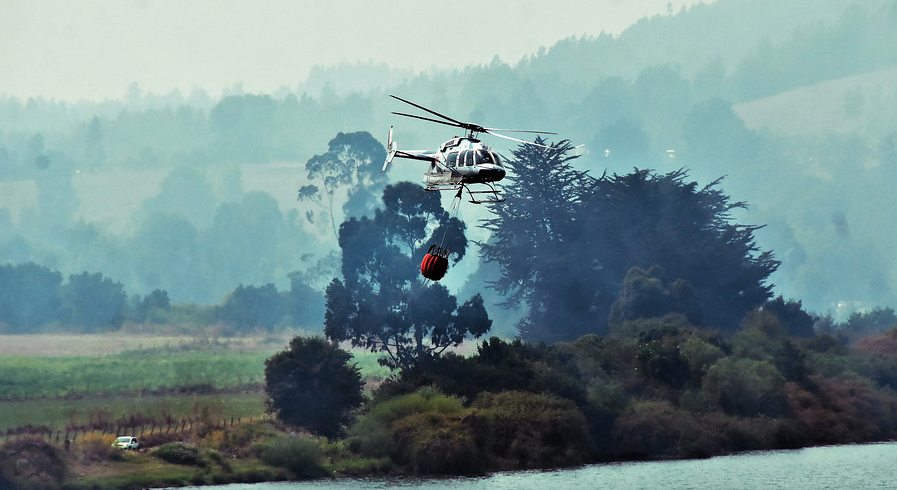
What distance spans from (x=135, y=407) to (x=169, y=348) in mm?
33362

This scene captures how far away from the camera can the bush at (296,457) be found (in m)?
80.2

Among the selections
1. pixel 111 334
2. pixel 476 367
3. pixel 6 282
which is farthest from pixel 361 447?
pixel 6 282

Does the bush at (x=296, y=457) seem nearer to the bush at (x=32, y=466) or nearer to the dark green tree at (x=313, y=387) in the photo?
the dark green tree at (x=313, y=387)

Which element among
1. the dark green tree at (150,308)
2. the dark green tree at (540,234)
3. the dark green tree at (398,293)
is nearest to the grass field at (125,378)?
the dark green tree at (398,293)

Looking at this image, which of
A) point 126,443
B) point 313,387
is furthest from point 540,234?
point 126,443

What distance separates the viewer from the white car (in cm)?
7731

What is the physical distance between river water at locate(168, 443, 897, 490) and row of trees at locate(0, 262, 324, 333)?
79.8 metres

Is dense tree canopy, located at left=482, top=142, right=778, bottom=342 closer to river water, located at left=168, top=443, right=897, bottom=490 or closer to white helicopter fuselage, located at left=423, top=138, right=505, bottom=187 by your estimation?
river water, located at left=168, top=443, right=897, bottom=490

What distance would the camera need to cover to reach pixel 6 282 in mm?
157375

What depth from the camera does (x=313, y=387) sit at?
88.9 meters

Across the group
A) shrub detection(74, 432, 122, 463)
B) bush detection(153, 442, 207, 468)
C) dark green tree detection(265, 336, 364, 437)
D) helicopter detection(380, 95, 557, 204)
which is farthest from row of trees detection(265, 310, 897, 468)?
helicopter detection(380, 95, 557, 204)

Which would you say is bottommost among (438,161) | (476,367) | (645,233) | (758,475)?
(758,475)

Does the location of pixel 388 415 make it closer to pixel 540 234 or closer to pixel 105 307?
pixel 540 234

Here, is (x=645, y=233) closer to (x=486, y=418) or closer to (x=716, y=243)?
(x=716, y=243)
